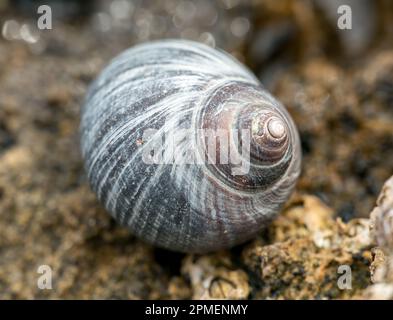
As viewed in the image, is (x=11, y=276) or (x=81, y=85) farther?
(x=81, y=85)

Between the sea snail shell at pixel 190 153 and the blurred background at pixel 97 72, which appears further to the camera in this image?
the blurred background at pixel 97 72

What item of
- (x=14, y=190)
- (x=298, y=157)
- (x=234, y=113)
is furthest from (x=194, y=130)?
(x=14, y=190)

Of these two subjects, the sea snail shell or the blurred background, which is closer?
the sea snail shell
